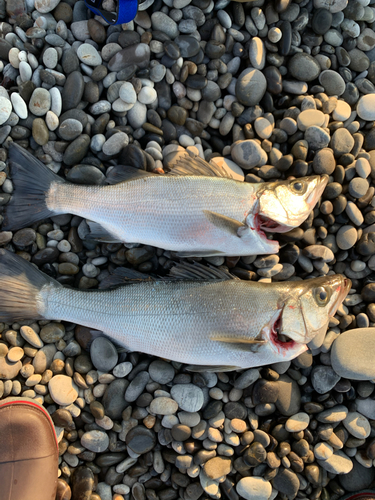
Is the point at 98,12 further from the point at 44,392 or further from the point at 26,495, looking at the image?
the point at 26,495

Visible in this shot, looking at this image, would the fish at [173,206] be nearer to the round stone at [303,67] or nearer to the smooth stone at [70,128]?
the smooth stone at [70,128]

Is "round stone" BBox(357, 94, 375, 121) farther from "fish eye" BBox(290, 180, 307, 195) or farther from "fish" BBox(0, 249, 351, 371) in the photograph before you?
"fish" BBox(0, 249, 351, 371)

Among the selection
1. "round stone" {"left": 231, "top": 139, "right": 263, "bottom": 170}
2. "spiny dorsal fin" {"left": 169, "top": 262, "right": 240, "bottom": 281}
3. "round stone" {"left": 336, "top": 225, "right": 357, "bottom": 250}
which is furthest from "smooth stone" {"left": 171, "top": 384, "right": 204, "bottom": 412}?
"round stone" {"left": 231, "top": 139, "right": 263, "bottom": 170}

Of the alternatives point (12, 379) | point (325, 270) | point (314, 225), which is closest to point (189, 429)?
point (12, 379)

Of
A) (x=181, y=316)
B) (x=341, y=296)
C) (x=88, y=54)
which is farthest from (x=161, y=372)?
(x=88, y=54)

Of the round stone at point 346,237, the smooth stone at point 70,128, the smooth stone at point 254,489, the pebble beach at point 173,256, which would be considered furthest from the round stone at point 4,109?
the smooth stone at point 254,489

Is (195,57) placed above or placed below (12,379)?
above

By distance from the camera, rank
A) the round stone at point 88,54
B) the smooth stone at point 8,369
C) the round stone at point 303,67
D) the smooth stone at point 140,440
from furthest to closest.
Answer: the round stone at point 303,67 → the round stone at point 88,54 → the smooth stone at point 140,440 → the smooth stone at point 8,369
